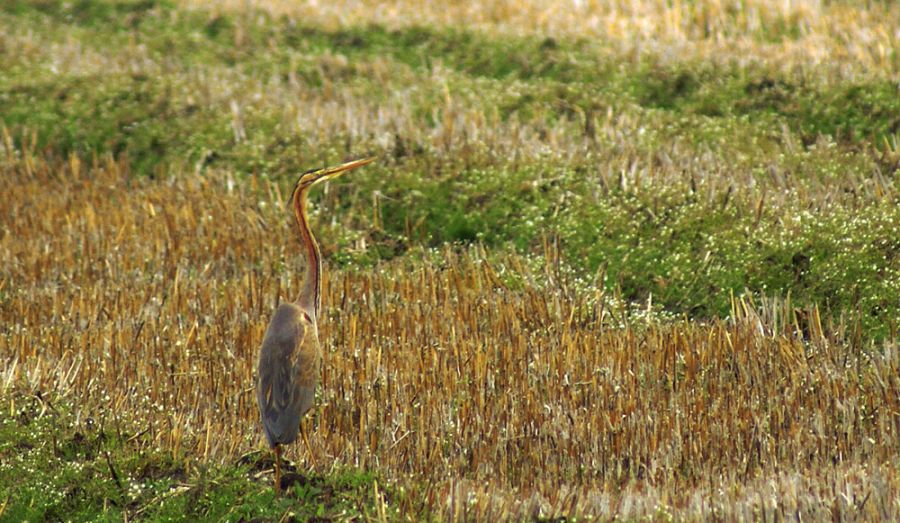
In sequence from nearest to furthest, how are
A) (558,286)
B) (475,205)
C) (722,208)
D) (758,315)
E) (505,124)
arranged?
(758,315), (558,286), (722,208), (475,205), (505,124)

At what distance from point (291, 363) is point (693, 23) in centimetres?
1021

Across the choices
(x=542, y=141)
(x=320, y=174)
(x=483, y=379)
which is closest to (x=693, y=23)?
(x=542, y=141)

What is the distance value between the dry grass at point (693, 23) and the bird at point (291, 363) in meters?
7.20

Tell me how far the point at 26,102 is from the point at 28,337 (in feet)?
19.9

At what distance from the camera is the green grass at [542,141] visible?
8883mm

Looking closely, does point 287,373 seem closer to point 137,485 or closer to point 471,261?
point 137,485

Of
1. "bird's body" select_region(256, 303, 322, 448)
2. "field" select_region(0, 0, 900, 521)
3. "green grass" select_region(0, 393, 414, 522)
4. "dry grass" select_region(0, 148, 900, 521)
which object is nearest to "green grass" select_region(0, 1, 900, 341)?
"field" select_region(0, 0, 900, 521)

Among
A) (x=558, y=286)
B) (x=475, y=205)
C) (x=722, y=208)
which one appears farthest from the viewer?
(x=475, y=205)

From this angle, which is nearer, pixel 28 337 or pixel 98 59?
pixel 28 337

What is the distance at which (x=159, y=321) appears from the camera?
27.1 feet

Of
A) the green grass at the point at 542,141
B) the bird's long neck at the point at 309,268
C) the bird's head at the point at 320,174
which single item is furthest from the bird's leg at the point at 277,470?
the green grass at the point at 542,141

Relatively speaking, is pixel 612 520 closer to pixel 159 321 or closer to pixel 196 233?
pixel 159 321

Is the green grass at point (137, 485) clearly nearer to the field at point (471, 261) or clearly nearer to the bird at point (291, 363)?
the field at point (471, 261)

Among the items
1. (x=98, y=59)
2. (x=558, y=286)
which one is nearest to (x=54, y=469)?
(x=558, y=286)
